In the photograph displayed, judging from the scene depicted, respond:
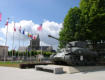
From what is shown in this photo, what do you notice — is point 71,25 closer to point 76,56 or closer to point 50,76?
point 76,56

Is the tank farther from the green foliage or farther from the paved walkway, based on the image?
the green foliage

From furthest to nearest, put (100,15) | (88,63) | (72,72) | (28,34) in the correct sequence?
(28,34) → (100,15) → (88,63) → (72,72)

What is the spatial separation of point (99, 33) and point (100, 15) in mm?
3019

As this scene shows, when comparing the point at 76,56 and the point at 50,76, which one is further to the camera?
the point at 76,56

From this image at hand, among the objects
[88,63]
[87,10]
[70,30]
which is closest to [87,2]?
[87,10]

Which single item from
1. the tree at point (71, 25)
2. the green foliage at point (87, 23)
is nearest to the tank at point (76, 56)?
the green foliage at point (87, 23)

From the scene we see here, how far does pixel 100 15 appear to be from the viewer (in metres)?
23.4

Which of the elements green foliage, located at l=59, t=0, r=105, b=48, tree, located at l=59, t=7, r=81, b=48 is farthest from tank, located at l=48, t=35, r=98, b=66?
tree, located at l=59, t=7, r=81, b=48

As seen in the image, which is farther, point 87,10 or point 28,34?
point 28,34

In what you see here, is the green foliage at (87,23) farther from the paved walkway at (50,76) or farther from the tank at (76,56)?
the paved walkway at (50,76)

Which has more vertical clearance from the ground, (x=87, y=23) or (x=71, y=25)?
(x=87, y=23)

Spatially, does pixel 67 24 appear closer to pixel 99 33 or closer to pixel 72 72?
pixel 99 33

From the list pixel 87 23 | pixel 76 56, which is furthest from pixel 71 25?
pixel 76 56

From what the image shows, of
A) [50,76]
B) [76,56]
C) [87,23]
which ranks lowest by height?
[50,76]
